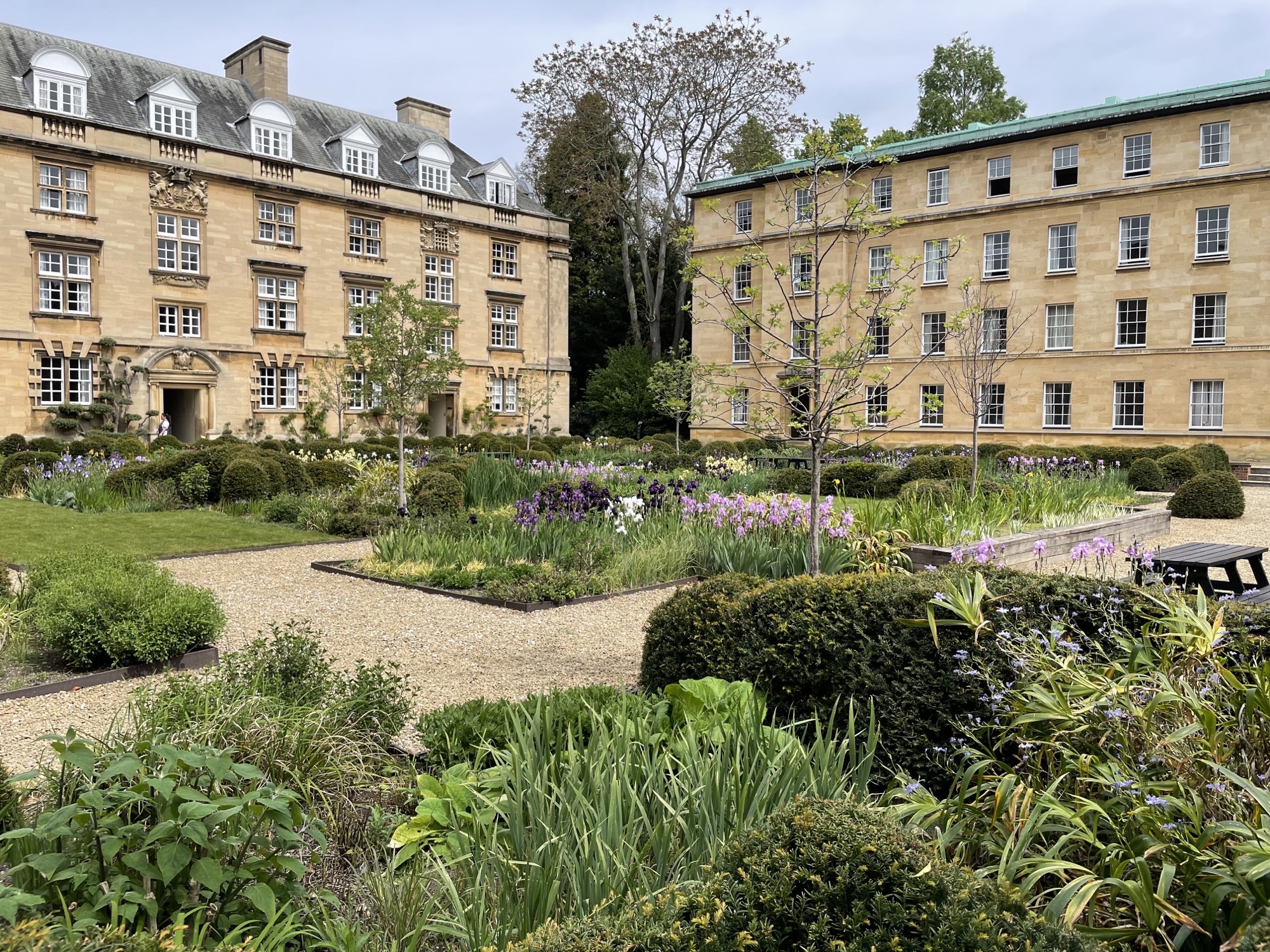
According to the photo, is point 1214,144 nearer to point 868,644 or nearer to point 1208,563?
point 1208,563

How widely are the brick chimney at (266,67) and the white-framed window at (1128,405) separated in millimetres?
31268

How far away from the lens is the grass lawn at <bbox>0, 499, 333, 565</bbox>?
11.2 metres

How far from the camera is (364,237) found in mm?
36406

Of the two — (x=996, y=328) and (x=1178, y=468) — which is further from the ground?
(x=996, y=328)

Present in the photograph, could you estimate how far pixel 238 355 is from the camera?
32719 mm

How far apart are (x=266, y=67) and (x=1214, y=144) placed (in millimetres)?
32023

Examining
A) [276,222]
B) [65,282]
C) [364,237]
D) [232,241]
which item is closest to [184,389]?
[65,282]

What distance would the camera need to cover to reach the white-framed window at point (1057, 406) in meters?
29.8

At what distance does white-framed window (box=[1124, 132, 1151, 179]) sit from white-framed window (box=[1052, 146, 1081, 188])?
1355mm

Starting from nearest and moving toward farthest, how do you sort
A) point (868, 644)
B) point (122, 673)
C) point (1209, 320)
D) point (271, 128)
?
point (868, 644)
point (122, 673)
point (1209, 320)
point (271, 128)

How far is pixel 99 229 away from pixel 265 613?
27019 millimetres

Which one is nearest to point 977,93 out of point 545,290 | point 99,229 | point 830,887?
point 545,290

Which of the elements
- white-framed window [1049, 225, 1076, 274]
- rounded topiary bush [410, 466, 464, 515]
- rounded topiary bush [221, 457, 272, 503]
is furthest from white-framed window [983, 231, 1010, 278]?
rounded topiary bush [221, 457, 272, 503]

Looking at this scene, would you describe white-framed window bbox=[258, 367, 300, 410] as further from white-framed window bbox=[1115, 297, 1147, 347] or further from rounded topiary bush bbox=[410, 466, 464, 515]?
white-framed window bbox=[1115, 297, 1147, 347]
